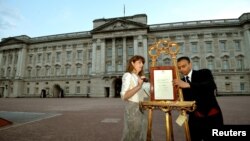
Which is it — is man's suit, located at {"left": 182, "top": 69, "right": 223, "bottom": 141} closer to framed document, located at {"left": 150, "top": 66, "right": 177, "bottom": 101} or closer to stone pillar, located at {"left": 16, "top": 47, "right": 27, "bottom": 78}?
framed document, located at {"left": 150, "top": 66, "right": 177, "bottom": 101}

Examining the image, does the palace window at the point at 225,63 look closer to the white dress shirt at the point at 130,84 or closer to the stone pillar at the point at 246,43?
the stone pillar at the point at 246,43

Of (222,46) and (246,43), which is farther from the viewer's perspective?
(222,46)

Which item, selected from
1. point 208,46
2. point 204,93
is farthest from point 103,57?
point 204,93

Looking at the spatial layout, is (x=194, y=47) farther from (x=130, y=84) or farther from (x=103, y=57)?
(x=130, y=84)

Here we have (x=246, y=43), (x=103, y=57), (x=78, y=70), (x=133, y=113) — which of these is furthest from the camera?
(x=78, y=70)

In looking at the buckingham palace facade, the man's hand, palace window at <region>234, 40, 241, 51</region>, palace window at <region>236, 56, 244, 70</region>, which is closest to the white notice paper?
the man's hand

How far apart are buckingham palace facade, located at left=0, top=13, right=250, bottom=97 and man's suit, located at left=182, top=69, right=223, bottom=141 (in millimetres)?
34172

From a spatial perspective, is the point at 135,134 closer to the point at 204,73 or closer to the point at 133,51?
the point at 204,73

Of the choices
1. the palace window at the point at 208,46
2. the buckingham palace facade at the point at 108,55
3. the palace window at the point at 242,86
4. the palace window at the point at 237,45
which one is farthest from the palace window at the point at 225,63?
the palace window at the point at 242,86

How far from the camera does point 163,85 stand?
276 centimetres

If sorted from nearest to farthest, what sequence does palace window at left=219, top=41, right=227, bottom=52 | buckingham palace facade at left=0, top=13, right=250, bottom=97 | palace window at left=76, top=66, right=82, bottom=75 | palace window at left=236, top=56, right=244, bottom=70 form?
palace window at left=236, top=56, right=244, bottom=70 → buckingham palace facade at left=0, top=13, right=250, bottom=97 → palace window at left=219, top=41, right=227, bottom=52 → palace window at left=76, top=66, right=82, bottom=75

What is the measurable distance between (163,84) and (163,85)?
0.02m

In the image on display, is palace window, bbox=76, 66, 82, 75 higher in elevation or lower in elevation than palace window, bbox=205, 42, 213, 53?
lower

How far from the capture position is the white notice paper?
108 inches
